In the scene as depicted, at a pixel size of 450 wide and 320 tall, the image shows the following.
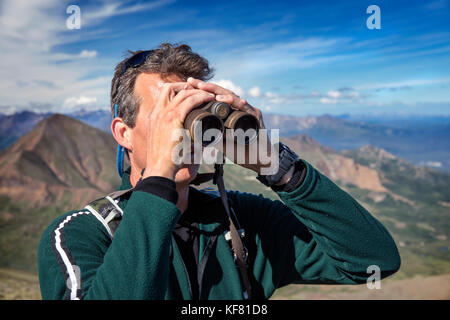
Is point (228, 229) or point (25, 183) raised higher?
point (228, 229)

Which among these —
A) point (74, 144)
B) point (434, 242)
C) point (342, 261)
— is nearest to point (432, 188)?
point (434, 242)

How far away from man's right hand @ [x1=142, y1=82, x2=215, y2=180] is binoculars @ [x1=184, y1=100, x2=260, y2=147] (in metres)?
0.06

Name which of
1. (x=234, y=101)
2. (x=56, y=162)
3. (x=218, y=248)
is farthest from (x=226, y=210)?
(x=56, y=162)

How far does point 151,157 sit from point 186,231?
0.79m

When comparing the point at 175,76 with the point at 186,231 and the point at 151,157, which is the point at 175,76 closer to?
the point at 151,157

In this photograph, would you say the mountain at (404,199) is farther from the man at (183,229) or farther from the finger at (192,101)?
the finger at (192,101)

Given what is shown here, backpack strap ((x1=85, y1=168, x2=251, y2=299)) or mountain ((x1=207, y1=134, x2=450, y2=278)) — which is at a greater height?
A: backpack strap ((x1=85, y1=168, x2=251, y2=299))

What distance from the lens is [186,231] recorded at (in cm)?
250

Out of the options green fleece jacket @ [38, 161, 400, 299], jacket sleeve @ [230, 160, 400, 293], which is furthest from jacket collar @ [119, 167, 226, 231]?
jacket sleeve @ [230, 160, 400, 293]

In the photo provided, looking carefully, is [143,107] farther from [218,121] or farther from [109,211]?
[109,211]

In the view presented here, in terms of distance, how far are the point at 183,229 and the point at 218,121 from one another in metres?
0.88

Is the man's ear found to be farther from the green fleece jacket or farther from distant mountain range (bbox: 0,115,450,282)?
distant mountain range (bbox: 0,115,450,282)

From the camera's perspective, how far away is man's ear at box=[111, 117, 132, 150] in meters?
2.76

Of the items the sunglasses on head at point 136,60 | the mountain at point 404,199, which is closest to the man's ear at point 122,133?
the sunglasses on head at point 136,60
